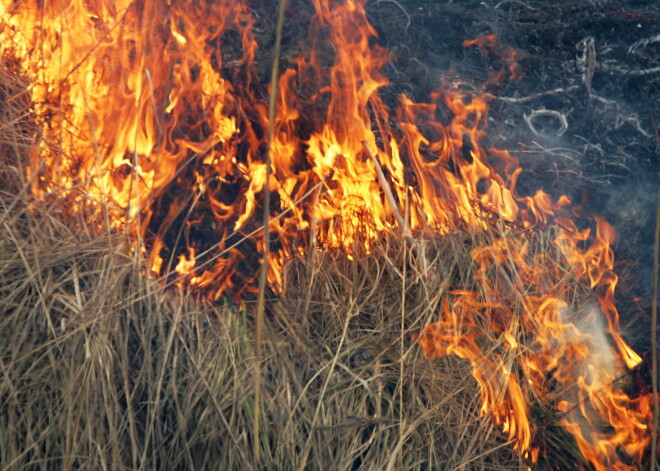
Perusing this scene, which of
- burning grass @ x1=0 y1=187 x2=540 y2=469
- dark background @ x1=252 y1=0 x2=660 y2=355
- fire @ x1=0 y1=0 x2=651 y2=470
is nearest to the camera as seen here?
burning grass @ x1=0 y1=187 x2=540 y2=469

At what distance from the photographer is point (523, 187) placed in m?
2.93

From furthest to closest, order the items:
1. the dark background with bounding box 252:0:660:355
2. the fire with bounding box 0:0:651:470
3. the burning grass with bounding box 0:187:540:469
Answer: the dark background with bounding box 252:0:660:355 < the fire with bounding box 0:0:651:470 < the burning grass with bounding box 0:187:540:469

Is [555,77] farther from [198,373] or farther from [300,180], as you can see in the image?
[198,373]

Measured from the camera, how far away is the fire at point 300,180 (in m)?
2.20

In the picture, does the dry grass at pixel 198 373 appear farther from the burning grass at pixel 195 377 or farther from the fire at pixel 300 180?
the fire at pixel 300 180

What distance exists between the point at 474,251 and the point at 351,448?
0.87 m

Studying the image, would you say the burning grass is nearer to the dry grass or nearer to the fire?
the dry grass

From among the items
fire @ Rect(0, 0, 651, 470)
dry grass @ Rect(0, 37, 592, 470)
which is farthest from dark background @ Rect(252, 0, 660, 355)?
Answer: dry grass @ Rect(0, 37, 592, 470)

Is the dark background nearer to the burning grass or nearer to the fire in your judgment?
the fire

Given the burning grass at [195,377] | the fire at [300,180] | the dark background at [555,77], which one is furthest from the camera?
the dark background at [555,77]

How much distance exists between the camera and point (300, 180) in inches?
102

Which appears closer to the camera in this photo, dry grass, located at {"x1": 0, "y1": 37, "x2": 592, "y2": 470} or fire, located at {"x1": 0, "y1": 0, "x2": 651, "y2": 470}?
dry grass, located at {"x1": 0, "y1": 37, "x2": 592, "y2": 470}

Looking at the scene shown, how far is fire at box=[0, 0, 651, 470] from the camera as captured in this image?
2197mm

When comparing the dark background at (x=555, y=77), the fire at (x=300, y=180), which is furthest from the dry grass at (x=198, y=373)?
the dark background at (x=555, y=77)
